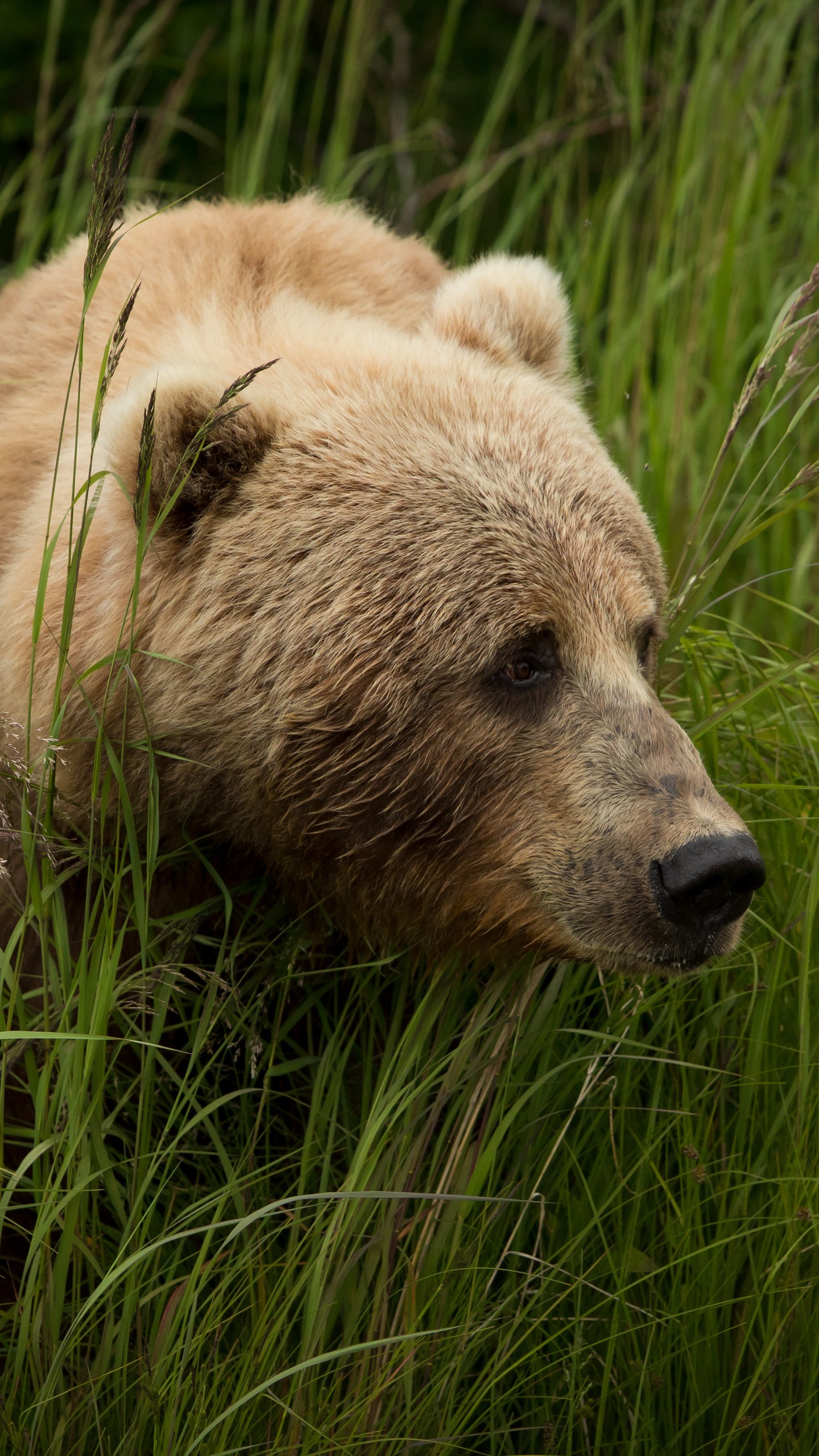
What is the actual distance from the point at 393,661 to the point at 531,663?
0.29m

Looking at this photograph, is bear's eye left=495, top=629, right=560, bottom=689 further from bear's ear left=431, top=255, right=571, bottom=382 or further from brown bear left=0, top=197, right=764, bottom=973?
bear's ear left=431, top=255, right=571, bottom=382

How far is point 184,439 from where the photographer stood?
2723mm

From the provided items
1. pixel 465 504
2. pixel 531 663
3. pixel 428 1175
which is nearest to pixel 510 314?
pixel 465 504

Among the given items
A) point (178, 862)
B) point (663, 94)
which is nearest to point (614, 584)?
point (178, 862)

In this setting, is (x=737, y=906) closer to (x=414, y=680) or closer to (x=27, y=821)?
(x=414, y=680)

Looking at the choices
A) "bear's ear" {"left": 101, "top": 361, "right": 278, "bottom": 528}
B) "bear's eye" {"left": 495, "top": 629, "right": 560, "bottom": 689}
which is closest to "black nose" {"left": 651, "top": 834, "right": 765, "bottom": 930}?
"bear's eye" {"left": 495, "top": 629, "right": 560, "bottom": 689}

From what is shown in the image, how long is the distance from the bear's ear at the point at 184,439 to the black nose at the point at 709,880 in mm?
1111

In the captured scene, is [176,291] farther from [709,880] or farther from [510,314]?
[709,880]

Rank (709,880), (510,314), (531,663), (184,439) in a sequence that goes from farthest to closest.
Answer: (510,314), (531,663), (184,439), (709,880)

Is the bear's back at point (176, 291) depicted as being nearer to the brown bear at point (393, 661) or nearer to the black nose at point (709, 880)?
the brown bear at point (393, 661)

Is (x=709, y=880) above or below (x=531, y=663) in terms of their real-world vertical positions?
below

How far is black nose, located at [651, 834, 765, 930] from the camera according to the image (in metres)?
2.49

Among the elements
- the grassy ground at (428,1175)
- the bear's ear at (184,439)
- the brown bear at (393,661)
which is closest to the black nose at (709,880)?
the brown bear at (393,661)


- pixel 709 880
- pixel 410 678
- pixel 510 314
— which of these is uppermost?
pixel 510 314
